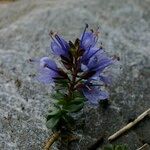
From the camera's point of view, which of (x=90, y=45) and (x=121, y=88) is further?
(x=121, y=88)

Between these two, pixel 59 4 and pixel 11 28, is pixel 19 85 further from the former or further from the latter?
pixel 59 4

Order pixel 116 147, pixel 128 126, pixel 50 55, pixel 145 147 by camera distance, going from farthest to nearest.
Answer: pixel 50 55 < pixel 128 126 < pixel 145 147 < pixel 116 147

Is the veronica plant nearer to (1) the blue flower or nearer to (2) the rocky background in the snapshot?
(1) the blue flower

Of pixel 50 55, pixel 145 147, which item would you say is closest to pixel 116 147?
pixel 145 147

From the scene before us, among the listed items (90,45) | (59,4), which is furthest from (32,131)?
(59,4)

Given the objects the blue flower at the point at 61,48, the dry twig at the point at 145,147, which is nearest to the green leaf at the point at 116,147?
the dry twig at the point at 145,147

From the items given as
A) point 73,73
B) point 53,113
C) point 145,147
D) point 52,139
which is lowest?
point 145,147

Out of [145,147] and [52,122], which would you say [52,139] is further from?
[145,147]

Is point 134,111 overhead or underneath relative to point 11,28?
underneath
